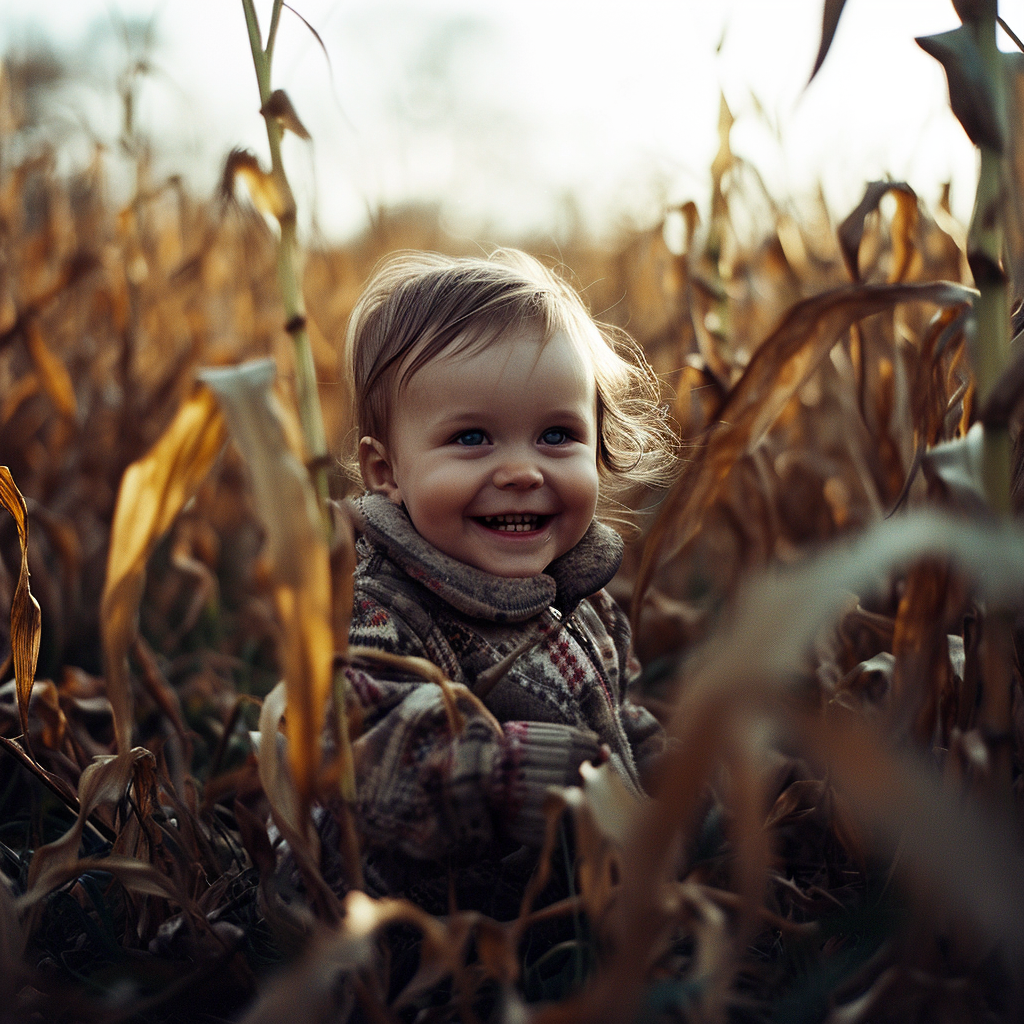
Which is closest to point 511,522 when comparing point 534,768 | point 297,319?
point 534,768

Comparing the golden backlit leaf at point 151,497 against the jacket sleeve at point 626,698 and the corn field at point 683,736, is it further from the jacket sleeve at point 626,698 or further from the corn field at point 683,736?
the jacket sleeve at point 626,698

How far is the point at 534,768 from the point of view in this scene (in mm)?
760

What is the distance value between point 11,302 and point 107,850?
112 centimetres

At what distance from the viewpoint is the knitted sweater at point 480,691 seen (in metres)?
0.75

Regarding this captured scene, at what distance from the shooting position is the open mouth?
931 mm

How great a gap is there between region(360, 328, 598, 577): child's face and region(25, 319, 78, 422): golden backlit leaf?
84 cm

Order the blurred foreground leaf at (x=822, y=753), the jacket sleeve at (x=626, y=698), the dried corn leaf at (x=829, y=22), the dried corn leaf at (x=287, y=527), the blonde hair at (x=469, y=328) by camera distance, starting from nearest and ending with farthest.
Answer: the blurred foreground leaf at (x=822, y=753) < the dried corn leaf at (x=287, y=527) < the dried corn leaf at (x=829, y=22) < the blonde hair at (x=469, y=328) < the jacket sleeve at (x=626, y=698)

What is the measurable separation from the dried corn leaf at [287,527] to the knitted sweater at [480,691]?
8.2 inches

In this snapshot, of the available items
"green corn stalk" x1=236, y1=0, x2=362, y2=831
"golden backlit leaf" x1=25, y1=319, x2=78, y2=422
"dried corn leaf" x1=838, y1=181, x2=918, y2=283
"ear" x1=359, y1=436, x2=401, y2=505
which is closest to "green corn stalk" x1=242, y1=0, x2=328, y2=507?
"green corn stalk" x1=236, y1=0, x2=362, y2=831

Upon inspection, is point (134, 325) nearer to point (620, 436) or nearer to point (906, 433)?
point (620, 436)

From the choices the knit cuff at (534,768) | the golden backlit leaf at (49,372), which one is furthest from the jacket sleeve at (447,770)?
the golden backlit leaf at (49,372)

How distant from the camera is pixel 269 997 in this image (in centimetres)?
47

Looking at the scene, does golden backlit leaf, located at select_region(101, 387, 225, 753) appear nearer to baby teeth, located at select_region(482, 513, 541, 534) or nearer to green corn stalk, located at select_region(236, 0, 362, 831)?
green corn stalk, located at select_region(236, 0, 362, 831)

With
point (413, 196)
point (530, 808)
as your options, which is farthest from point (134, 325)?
point (530, 808)
